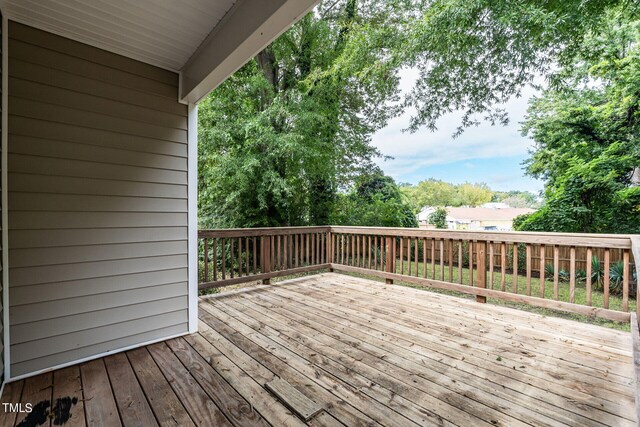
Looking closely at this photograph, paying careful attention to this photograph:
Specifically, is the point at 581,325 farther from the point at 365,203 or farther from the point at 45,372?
the point at 365,203

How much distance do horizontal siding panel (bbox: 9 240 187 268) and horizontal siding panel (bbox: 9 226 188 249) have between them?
0.03 m

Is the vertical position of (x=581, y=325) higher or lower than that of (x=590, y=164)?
lower

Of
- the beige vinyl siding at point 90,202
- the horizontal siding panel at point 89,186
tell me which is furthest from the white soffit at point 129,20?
the horizontal siding panel at point 89,186

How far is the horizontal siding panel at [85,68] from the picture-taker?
1.88 meters

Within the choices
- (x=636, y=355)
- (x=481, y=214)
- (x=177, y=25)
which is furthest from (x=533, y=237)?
(x=481, y=214)

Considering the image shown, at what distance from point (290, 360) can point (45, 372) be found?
1679 millimetres

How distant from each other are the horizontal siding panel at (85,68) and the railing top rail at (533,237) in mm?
3286

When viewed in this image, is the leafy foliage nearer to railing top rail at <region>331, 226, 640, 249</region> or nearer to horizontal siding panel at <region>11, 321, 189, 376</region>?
railing top rail at <region>331, 226, 640, 249</region>

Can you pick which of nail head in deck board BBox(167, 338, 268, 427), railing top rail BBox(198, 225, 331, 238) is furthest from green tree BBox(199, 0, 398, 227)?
nail head in deck board BBox(167, 338, 268, 427)

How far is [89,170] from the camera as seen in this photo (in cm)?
214

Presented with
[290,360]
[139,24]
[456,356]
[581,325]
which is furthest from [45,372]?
[581,325]

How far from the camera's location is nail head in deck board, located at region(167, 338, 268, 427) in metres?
1.52

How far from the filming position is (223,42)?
182 centimetres

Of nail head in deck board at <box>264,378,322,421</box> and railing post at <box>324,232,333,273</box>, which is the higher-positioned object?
railing post at <box>324,232,333,273</box>
